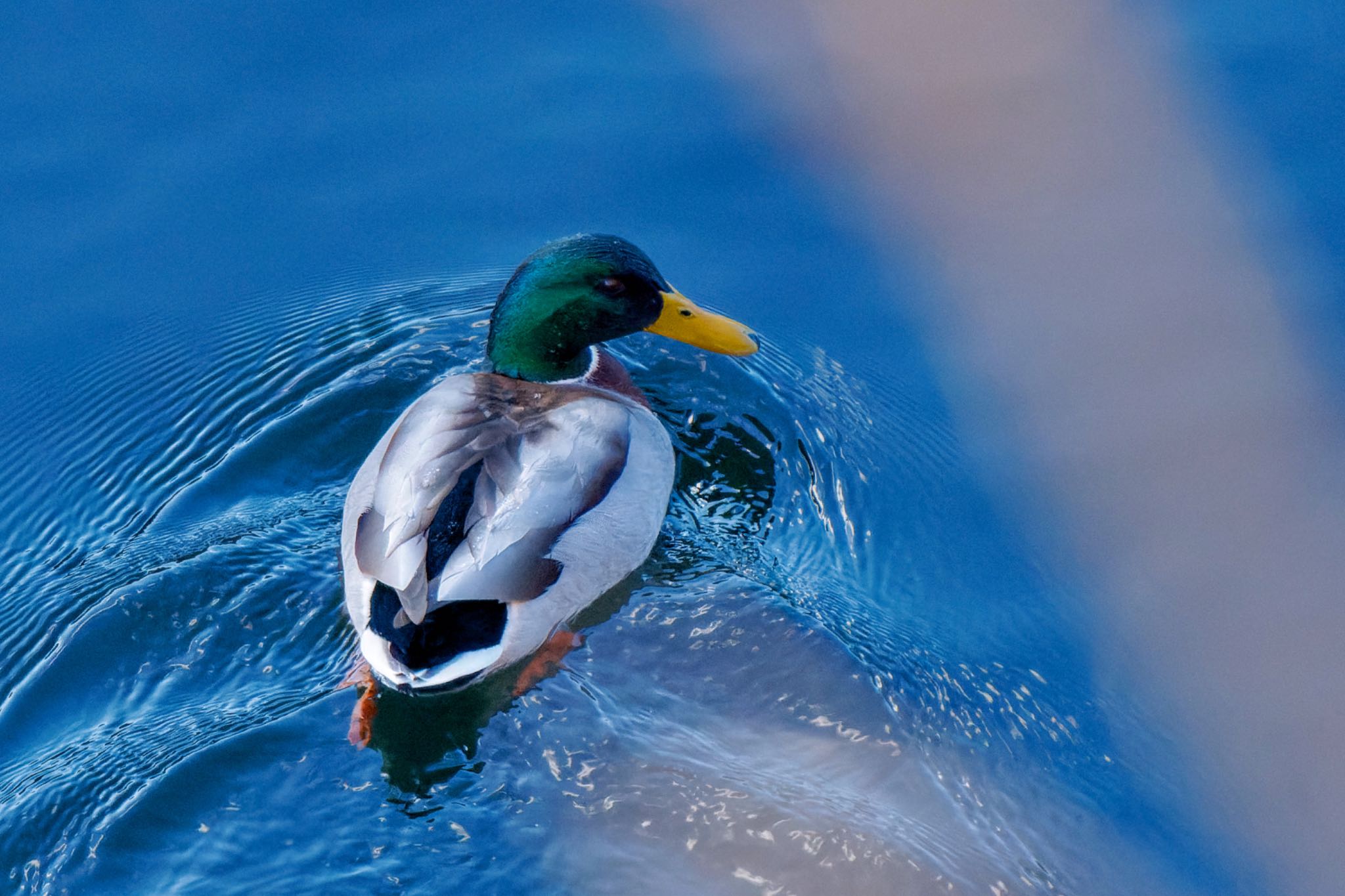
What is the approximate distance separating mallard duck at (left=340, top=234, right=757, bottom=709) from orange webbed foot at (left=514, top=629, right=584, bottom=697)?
4 cm

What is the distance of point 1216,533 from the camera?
570 cm

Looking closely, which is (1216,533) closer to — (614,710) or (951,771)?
(951,771)

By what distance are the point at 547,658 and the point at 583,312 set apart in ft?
5.22

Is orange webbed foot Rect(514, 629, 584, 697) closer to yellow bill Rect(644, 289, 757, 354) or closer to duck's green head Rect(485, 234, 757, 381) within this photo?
duck's green head Rect(485, 234, 757, 381)

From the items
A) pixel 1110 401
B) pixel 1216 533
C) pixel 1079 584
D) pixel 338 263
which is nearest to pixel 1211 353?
pixel 1110 401

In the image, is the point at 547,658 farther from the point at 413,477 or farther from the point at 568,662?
the point at 413,477

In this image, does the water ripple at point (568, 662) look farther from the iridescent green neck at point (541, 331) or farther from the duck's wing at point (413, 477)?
the iridescent green neck at point (541, 331)

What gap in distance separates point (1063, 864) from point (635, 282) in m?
2.85

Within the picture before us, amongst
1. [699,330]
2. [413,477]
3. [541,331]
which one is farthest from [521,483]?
[699,330]

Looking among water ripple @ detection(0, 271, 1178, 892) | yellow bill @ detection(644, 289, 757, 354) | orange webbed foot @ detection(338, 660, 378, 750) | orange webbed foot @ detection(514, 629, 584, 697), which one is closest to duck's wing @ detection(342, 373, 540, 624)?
orange webbed foot @ detection(338, 660, 378, 750)

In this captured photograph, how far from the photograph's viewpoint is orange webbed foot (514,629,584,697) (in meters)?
4.84

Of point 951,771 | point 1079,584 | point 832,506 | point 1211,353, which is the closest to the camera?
point 951,771

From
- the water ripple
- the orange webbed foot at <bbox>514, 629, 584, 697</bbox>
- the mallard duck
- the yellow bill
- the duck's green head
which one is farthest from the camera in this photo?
the yellow bill

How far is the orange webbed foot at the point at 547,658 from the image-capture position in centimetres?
484
